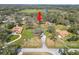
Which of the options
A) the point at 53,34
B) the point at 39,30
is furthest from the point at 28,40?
the point at 53,34

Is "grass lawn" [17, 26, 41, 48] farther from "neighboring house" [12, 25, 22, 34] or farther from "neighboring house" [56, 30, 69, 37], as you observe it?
"neighboring house" [56, 30, 69, 37]

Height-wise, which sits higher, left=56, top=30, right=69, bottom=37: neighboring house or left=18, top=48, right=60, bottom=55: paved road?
left=56, top=30, right=69, bottom=37: neighboring house

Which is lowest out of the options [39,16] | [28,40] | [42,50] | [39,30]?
[42,50]

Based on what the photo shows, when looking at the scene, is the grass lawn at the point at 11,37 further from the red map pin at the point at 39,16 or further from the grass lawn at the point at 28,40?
the red map pin at the point at 39,16

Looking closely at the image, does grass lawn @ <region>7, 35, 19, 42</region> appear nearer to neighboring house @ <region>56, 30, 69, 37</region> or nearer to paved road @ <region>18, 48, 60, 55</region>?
paved road @ <region>18, 48, 60, 55</region>

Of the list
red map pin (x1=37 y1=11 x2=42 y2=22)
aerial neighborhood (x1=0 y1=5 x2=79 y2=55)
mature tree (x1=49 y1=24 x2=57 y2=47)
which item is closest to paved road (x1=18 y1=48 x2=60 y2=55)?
aerial neighborhood (x1=0 y1=5 x2=79 y2=55)

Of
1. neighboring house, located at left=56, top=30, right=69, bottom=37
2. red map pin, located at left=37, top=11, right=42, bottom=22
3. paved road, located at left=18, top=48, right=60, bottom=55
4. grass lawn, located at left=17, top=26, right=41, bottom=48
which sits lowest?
paved road, located at left=18, top=48, right=60, bottom=55

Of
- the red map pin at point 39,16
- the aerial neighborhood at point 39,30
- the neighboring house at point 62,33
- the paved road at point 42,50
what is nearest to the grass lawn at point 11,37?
the aerial neighborhood at point 39,30

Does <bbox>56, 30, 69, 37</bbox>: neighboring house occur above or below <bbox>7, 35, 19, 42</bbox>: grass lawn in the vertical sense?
above

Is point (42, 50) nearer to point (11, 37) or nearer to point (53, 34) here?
point (53, 34)

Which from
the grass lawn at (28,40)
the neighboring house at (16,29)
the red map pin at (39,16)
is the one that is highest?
the red map pin at (39,16)

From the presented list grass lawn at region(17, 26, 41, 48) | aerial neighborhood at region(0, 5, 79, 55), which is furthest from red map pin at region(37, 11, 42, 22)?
grass lawn at region(17, 26, 41, 48)

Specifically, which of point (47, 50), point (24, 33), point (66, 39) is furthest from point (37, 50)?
point (66, 39)
